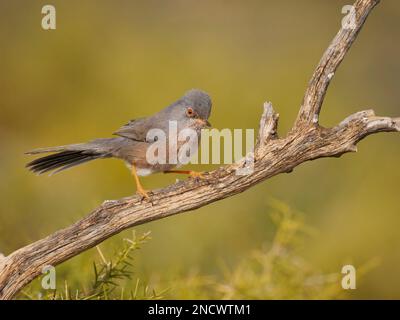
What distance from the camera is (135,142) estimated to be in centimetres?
Answer: 445

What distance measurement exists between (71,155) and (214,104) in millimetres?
5197

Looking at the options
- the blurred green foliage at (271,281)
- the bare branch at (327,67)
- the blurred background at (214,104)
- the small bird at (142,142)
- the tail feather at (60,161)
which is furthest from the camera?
the blurred background at (214,104)

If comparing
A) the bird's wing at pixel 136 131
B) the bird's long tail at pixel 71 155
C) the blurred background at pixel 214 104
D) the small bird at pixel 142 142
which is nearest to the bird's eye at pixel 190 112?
the small bird at pixel 142 142

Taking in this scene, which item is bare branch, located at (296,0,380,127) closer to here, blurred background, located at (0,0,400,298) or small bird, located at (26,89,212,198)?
small bird, located at (26,89,212,198)

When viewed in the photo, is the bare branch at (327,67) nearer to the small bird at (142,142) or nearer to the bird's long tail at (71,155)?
the small bird at (142,142)

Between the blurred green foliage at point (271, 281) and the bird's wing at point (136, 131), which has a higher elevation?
the bird's wing at point (136, 131)

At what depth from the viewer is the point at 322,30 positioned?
42.4ft

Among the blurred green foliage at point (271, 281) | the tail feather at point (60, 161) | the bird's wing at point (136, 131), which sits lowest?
the blurred green foliage at point (271, 281)

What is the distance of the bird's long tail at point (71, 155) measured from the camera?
14.0ft

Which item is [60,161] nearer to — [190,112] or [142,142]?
[142,142]

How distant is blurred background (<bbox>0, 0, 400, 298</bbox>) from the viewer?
7.16 meters

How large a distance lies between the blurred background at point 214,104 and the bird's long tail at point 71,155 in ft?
2.40

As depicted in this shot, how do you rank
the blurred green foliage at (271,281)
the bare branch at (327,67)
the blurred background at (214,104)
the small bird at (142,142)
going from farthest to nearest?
the blurred background at (214,104) → the blurred green foliage at (271,281) → the small bird at (142,142) → the bare branch at (327,67)
